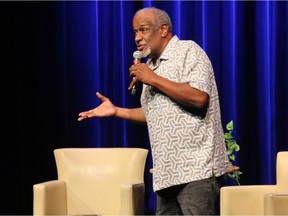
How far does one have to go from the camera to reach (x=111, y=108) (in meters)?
2.44

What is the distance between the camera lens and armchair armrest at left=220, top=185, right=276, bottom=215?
2969 millimetres

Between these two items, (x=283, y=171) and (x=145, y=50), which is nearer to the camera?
(x=145, y=50)

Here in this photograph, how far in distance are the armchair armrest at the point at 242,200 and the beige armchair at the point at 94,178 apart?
48cm

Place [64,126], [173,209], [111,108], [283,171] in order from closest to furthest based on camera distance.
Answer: [173,209]
[111,108]
[283,171]
[64,126]

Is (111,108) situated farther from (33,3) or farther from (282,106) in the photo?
(33,3)

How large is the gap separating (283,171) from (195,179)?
1095 mm

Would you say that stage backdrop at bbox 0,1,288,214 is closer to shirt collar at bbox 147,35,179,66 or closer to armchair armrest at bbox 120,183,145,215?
armchair armrest at bbox 120,183,145,215

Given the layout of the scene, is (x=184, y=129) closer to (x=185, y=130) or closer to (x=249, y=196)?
(x=185, y=130)

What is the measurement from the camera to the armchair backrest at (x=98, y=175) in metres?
3.23

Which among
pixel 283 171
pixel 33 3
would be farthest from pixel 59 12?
pixel 283 171

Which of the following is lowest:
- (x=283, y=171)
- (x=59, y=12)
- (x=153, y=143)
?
(x=283, y=171)

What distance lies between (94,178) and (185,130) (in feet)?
4.19

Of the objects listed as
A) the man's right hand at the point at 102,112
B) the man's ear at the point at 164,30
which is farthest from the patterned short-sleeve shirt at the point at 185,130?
the man's right hand at the point at 102,112

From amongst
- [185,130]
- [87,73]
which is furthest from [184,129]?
[87,73]
